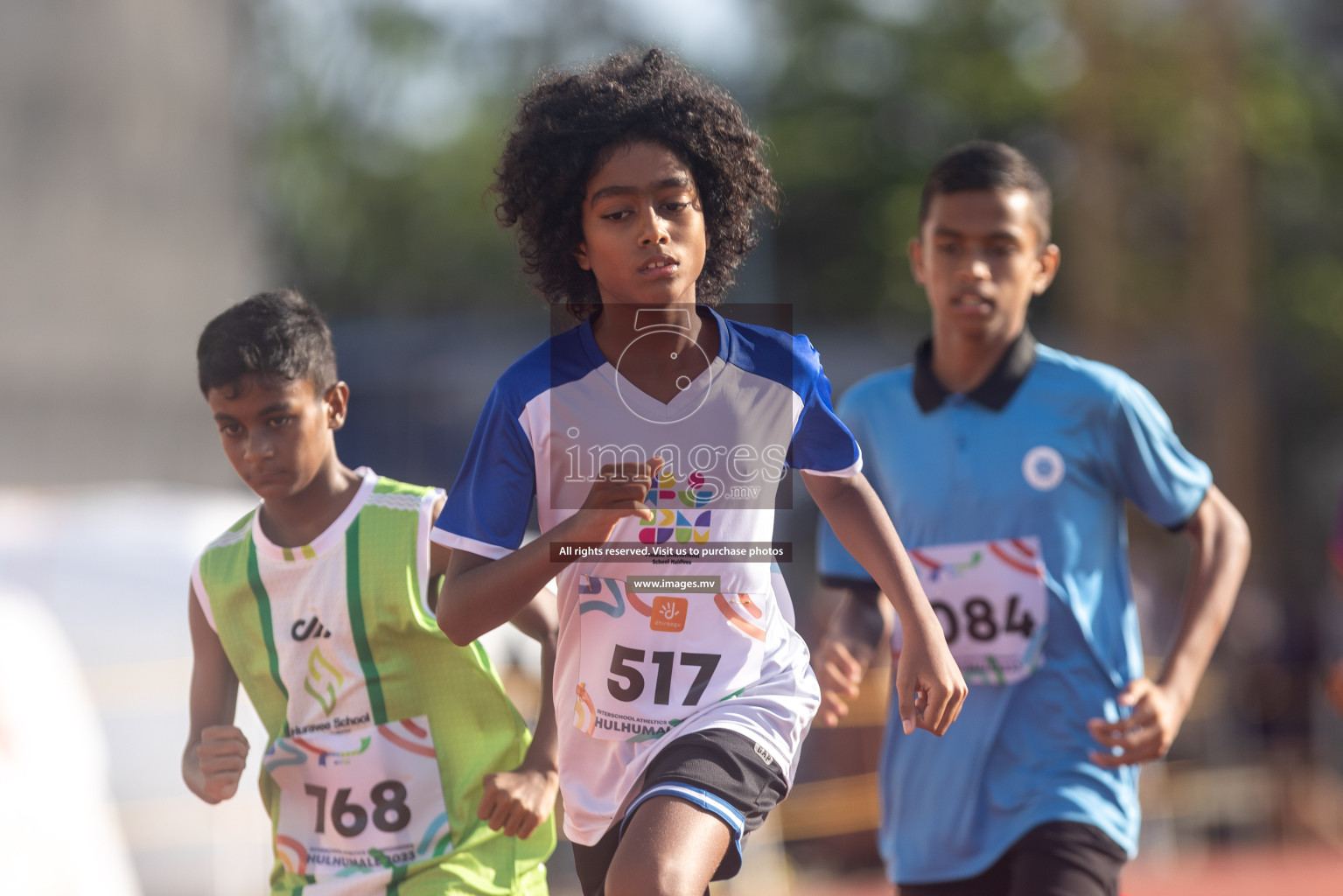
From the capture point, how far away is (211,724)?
9.67ft

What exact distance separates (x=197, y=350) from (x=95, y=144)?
1315 centimetres

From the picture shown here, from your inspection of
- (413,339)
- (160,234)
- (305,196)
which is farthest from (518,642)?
(305,196)

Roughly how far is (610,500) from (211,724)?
1193 millimetres

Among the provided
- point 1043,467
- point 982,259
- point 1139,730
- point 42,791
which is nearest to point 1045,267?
point 982,259

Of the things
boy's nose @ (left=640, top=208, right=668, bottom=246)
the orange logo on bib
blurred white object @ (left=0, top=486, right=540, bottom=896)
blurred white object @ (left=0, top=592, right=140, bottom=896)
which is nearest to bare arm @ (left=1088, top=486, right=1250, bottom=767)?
the orange logo on bib

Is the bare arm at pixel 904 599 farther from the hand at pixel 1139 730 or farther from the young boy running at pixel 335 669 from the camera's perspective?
the hand at pixel 1139 730

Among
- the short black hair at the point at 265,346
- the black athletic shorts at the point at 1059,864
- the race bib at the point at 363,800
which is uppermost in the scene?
the short black hair at the point at 265,346

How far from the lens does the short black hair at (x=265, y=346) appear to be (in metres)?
2.78

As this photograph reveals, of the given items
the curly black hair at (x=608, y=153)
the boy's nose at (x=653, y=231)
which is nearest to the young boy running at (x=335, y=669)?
the curly black hair at (x=608, y=153)

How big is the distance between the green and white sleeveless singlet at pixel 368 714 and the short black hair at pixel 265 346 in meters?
0.30

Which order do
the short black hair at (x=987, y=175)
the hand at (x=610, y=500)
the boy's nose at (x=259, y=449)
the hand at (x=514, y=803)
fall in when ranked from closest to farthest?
the hand at (x=610, y=500), the hand at (x=514, y=803), the boy's nose at (x=259, y=449), the short black hair at (x=987, y=175)

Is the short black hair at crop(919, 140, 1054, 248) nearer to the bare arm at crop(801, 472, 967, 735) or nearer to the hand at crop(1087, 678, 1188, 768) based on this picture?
the hand at crop(1087, 678, 1188, 768)

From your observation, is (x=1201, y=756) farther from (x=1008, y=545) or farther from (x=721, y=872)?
(x=721, y=872)

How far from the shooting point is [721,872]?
2406mm
